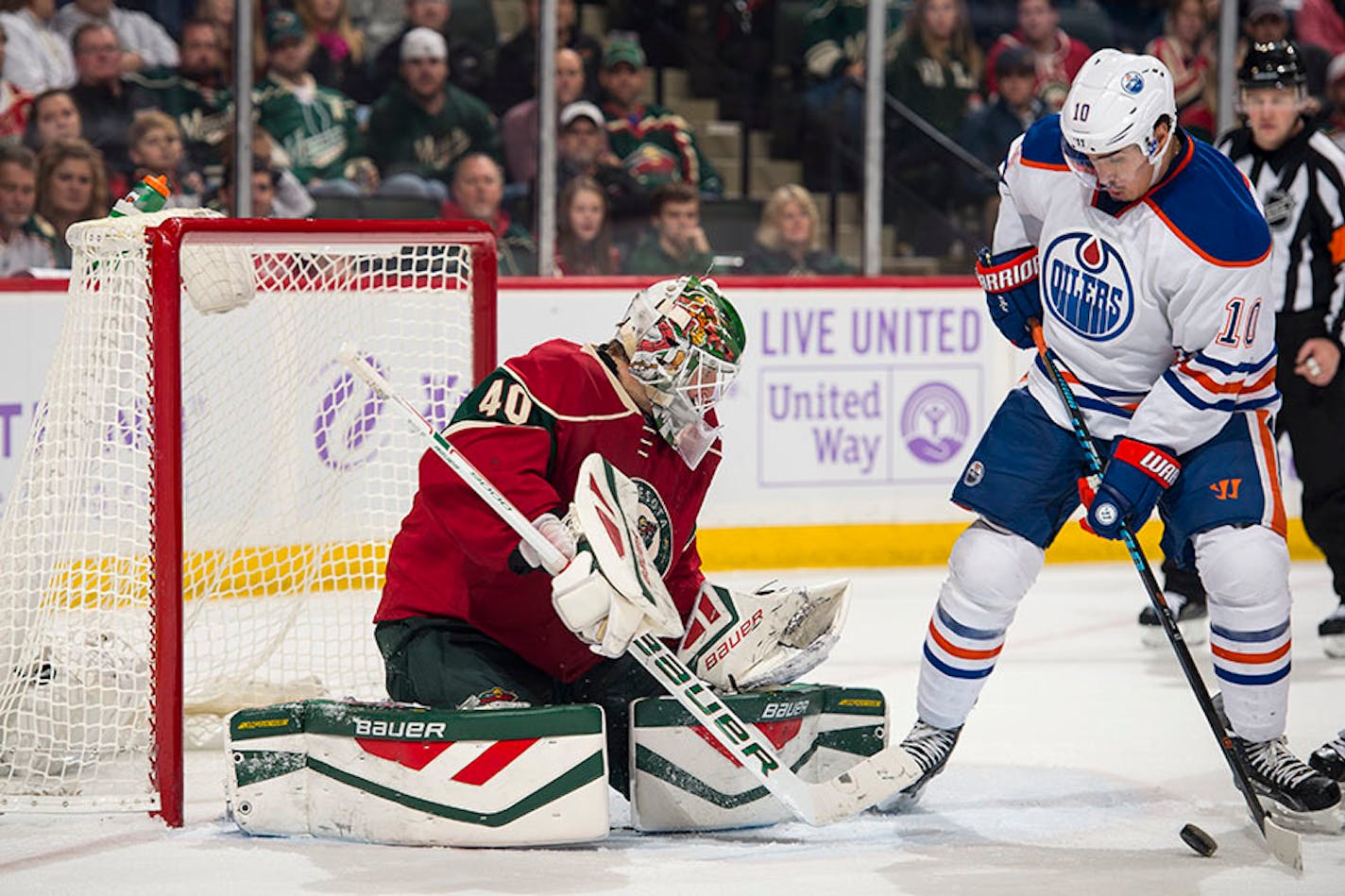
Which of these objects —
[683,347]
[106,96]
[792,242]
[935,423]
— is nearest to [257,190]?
[106,96]

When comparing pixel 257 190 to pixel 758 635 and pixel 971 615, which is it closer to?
pixel 758 635

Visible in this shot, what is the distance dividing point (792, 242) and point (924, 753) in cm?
293

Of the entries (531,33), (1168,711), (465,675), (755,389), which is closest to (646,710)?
(465,675)

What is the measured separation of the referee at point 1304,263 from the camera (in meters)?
4.24

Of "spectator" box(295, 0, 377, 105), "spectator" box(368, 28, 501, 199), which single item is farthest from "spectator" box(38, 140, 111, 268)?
"spectator" box(368, 28, 501, 199)

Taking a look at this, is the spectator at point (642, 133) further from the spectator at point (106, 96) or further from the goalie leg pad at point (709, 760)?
the goalie leg pad at point (709, 760)

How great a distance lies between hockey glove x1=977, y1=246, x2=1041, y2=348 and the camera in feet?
10.2

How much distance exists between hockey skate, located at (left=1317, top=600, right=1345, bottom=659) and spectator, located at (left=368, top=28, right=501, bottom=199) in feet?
8.08

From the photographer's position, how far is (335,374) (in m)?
4.32

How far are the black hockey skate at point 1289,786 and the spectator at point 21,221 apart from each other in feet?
10.4

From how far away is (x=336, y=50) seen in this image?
5438mm

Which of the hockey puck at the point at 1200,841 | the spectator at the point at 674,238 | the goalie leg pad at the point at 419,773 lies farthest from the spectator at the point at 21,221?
the hockey puck at the point at 1200,841

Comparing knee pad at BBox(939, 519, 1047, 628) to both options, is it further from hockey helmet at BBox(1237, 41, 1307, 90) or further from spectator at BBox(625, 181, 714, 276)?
spectator at BBox(625, 181, 714, 276)

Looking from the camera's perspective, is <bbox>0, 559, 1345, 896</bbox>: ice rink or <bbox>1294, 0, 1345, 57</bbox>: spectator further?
<bbox>1294, 0, 1345, 57</bbox>: spectator
